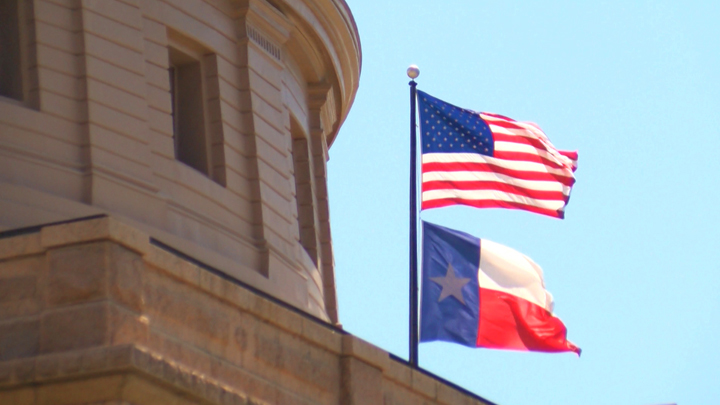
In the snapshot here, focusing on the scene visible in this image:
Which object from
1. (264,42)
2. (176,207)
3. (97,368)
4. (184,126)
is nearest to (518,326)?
(176,207)

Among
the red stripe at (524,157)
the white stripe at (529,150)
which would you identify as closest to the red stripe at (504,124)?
the white stripe at (529,150)

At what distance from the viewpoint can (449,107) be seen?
23.2 meters

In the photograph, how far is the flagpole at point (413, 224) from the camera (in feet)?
65.8

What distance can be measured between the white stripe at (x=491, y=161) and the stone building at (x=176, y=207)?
336cm

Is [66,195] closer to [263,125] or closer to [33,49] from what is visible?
[33,49]

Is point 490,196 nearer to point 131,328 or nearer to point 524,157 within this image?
point 524,157

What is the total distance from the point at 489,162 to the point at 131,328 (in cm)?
1078

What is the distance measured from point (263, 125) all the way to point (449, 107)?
3.71 meters

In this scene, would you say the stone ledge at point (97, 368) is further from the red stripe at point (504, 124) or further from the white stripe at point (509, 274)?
the red stripe at point (504, 124)

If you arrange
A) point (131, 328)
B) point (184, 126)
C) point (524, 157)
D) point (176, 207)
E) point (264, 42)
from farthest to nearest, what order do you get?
point (264, 42) → point (184, 126) → point (524, 157) → point (176, 207) → point (131, 328)

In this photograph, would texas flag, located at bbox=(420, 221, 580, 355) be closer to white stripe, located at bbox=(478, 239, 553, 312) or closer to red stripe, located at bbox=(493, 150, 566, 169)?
white stripe, located at bbox=(478, 239, 553, 312)

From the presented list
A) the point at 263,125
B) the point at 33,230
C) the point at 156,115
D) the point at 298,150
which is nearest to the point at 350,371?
the point at 33,230

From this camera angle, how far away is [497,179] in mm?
22625

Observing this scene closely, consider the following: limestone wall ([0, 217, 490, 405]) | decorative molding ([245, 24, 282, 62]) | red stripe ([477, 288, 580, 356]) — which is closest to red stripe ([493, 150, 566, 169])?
red stripe ([477, 288, 580, 356])
